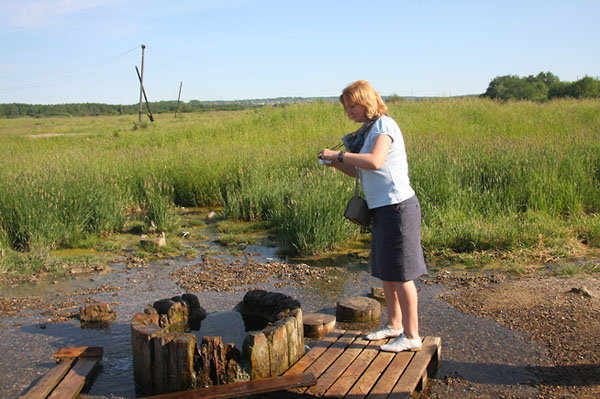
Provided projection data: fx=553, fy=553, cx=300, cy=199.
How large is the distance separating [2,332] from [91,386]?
1.58 m

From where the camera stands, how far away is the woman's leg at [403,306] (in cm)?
377

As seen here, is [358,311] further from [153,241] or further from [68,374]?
[153,241]

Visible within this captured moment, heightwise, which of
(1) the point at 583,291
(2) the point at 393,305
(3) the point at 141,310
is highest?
(2) the point at 393,305

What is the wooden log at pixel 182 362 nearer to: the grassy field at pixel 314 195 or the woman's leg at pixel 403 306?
the woman's leg at pixel 403 306

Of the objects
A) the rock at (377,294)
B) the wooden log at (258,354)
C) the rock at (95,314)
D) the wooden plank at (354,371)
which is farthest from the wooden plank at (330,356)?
the rock at (95,314)

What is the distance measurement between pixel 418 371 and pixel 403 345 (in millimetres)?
311

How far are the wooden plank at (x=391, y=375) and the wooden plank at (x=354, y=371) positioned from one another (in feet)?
0.49

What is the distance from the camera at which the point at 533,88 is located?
101ft

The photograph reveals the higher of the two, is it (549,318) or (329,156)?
(329,156)

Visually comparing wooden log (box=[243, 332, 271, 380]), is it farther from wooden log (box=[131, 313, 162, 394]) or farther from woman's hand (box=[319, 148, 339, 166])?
woman's hand (box=[319, 148, 339, 166])

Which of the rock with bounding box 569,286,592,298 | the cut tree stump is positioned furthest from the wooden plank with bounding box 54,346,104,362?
the rock with bounding box 569,286,592,298

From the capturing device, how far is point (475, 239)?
731 centimetres

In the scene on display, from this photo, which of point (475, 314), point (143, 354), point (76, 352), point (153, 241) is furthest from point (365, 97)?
point (153, 241)

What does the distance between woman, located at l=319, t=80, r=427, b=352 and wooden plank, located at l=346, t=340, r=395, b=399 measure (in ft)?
1.04
